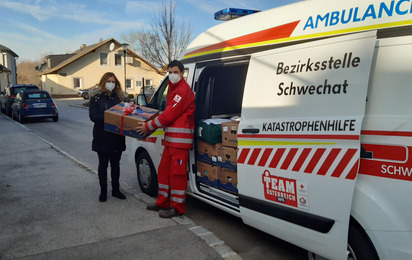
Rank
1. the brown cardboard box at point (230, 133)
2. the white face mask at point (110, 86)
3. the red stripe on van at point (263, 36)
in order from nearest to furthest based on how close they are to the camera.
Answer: the red stripe on van at point (263, 36) → the brown cardboard box at point (230, 133) → the white face mask at point (110, 86)

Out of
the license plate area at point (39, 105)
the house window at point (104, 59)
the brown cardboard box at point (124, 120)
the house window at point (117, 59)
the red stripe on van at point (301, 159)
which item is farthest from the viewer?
the house window at point (117, 59)

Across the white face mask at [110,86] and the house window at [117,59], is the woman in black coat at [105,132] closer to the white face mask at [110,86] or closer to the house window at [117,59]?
the white face mask at [110,86]

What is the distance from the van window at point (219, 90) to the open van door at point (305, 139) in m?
1.09

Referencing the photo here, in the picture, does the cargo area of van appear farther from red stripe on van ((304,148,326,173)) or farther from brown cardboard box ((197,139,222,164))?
red stripe on van ((304,148,326,173))

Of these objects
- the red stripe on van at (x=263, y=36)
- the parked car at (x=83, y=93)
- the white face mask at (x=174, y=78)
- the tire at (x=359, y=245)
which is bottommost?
the parked car at (x=83, y=93)

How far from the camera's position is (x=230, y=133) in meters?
3.50

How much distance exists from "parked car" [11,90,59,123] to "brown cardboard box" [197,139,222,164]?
43.5ft

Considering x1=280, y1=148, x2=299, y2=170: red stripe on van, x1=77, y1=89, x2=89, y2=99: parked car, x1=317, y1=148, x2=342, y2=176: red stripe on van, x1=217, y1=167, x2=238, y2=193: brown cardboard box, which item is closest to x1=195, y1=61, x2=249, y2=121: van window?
x1=217, y1=167, x2=238, y2=193: brown cardboard box

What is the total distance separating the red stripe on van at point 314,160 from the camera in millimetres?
2482

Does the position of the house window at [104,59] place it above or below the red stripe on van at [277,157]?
above

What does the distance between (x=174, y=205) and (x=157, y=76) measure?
42389 millimetres

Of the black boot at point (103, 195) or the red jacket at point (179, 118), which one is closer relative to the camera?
the red jacket at point (179, 118)

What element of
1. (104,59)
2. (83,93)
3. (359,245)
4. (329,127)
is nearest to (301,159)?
(329,127)

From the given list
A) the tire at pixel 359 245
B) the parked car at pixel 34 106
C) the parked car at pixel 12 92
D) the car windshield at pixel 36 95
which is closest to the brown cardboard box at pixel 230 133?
the tire at pixel 359 245
